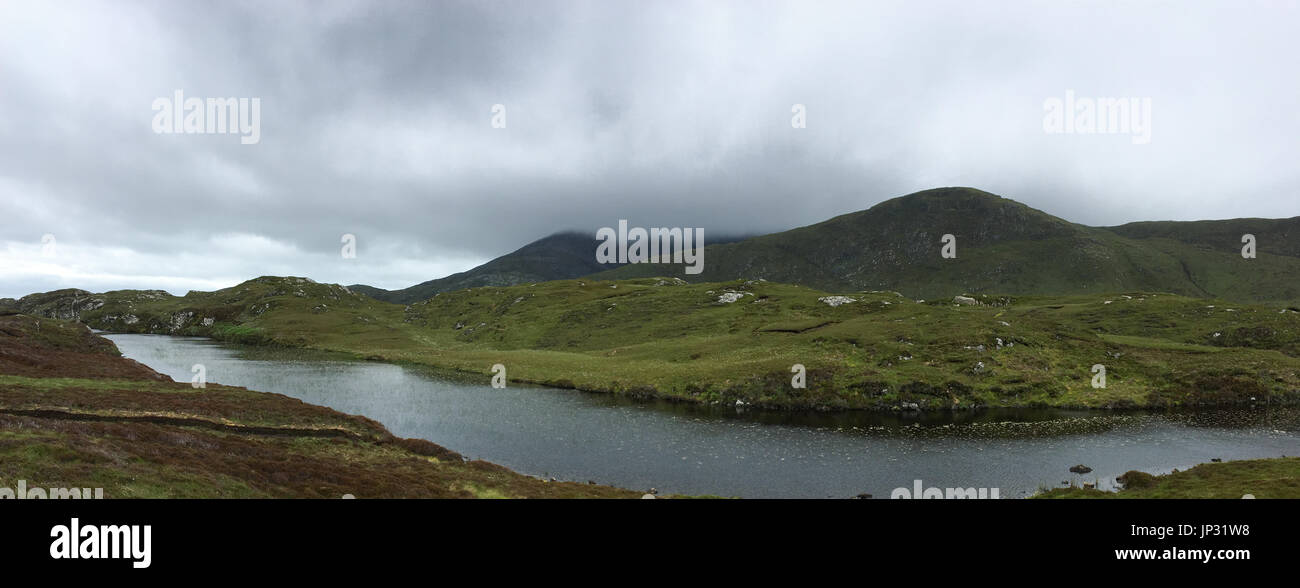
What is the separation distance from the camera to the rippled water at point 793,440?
3919 cm

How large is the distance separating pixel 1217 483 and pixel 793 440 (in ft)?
89.3

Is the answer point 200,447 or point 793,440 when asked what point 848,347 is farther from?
point 200,447

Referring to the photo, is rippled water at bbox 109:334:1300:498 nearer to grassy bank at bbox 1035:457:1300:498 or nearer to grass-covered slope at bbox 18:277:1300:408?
grassy bank at bbox 1035:457:1300:498

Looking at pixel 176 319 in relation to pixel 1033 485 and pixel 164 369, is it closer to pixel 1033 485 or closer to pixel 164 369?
pixel 164 369

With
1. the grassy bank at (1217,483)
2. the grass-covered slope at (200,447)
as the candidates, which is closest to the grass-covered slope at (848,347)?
the grassy bank at (1217,483)

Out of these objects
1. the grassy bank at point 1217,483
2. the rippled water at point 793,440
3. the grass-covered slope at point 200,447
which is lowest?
the rippled water at point 793,440

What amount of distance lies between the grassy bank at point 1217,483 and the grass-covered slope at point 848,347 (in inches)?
1111

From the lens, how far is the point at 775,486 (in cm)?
3681

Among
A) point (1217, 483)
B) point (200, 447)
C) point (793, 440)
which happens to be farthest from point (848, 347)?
point (200, 447)

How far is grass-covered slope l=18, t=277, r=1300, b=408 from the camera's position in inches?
2721

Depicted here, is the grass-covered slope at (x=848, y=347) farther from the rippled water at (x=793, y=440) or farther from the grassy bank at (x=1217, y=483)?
the grassy bank at (x=1217, y=483)
